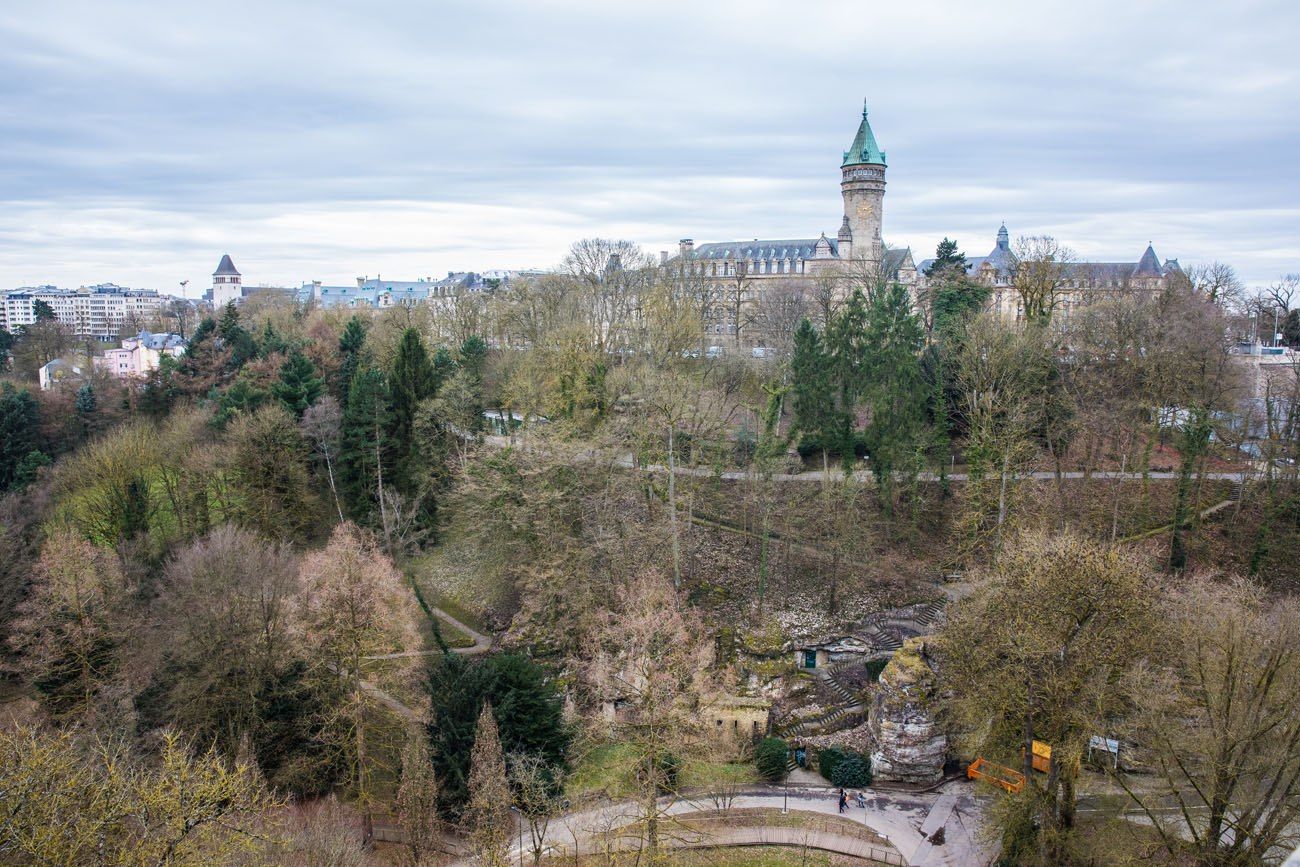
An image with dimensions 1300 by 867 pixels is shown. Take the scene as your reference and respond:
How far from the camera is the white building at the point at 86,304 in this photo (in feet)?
485

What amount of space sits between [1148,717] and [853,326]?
2207cm

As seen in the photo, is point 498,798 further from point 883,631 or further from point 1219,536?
point 1219,536

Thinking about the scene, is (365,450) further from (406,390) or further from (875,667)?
(875,667)

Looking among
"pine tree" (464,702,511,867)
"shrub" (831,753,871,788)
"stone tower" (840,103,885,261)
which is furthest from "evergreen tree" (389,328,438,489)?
"stone tower" (840,103,885,261)

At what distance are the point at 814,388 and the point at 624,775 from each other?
19.2 meters

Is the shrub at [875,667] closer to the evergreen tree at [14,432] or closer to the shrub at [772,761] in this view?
the shrub at [772,761]

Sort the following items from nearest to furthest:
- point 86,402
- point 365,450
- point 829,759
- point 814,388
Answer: point 829,759 → point 814,388 → point 365,450 → point 86,402

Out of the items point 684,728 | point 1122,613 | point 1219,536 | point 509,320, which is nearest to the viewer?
point 1122,613

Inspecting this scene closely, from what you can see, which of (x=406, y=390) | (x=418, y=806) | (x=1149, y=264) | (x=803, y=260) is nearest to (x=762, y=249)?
(x=803, y=260)

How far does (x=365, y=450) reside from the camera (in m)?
37.6

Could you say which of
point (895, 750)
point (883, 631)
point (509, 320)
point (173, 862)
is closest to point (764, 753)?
point (895, 750)

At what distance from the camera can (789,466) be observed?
35.6 meters

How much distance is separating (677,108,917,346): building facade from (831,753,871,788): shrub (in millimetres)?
29968

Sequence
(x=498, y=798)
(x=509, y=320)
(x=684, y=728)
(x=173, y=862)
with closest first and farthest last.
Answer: (x=173, y=862), (x=498, y=798), (x=684, y=728), (x=509, y=320)
